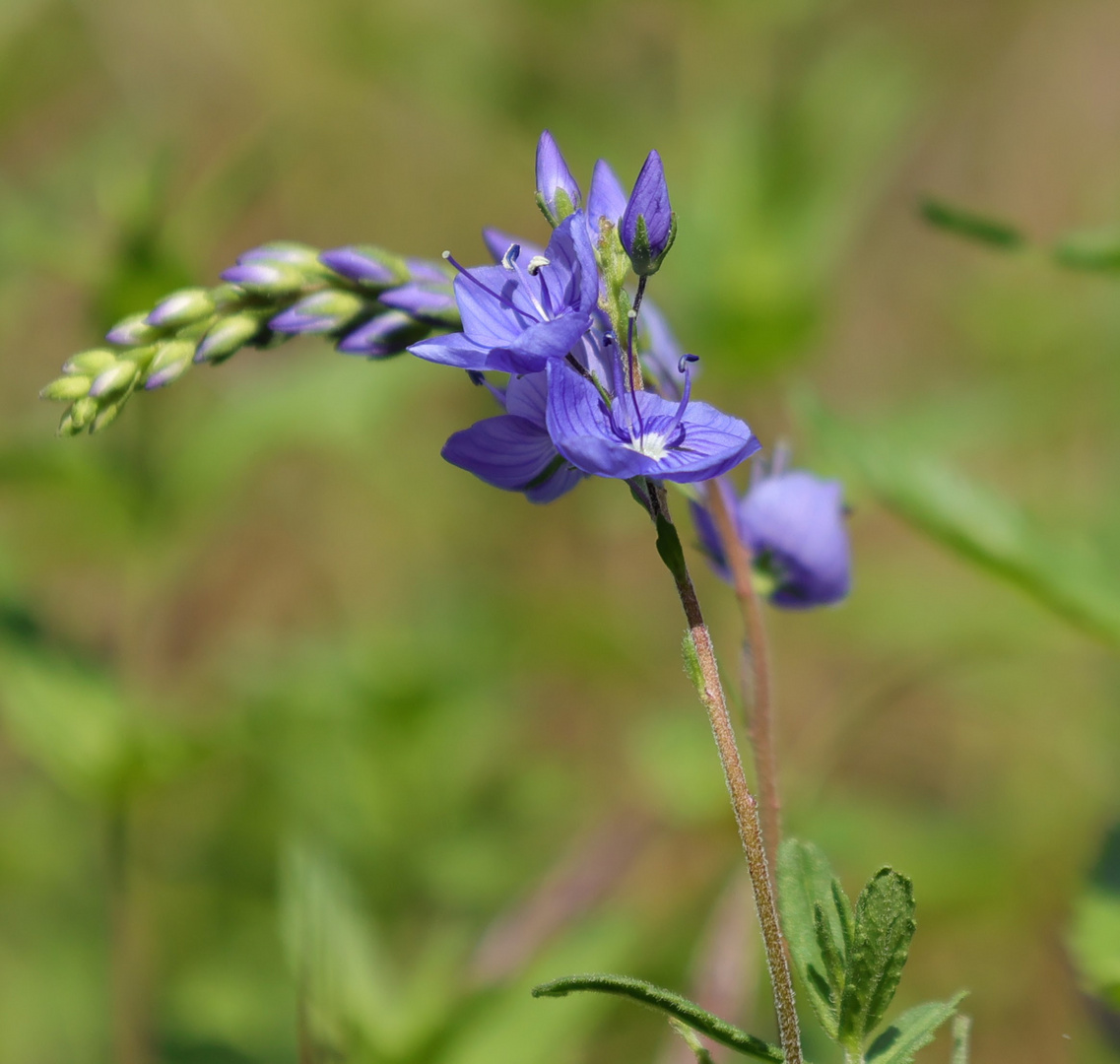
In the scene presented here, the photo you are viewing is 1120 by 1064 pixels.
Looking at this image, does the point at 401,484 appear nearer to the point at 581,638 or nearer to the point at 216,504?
the point at 581,638

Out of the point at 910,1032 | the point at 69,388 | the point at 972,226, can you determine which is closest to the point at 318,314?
the point at 69,388

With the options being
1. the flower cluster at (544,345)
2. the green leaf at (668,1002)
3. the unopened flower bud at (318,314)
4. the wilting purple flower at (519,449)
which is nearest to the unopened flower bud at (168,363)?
the flower cluster at (544,345)

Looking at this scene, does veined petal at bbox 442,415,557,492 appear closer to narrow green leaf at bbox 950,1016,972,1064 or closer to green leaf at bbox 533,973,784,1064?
green leaf at bbox 533,973,784,1064

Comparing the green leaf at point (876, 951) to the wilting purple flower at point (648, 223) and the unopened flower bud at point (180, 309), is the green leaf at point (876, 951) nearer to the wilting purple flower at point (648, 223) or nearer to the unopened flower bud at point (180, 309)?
the wilting purple flower at point (648, 223)

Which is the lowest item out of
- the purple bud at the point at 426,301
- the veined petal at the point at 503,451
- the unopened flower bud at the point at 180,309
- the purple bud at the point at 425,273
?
the veined petal at the point at 503,451

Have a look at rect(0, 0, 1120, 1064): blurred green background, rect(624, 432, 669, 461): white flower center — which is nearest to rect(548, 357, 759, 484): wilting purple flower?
rect(624, 432, 669, 461): white flower center

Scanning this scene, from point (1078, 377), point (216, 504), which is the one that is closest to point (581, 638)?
point (216, 504)

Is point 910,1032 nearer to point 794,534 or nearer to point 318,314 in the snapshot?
point 794,534
